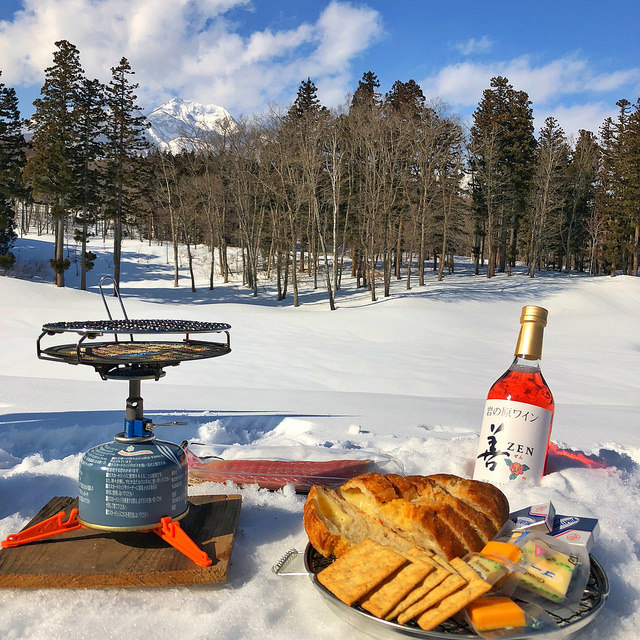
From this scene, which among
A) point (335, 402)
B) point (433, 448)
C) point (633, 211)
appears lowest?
point (335, 402)

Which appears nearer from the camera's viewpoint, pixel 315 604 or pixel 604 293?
pixel 315 604

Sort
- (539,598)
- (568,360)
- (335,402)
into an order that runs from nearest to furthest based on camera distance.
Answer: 1. (539,598)
2. (335,402)
3. (568,360)

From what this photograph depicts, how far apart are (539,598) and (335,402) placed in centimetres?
414

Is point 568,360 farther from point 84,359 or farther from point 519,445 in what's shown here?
point 84,359

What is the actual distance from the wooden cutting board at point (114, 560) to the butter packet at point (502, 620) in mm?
685

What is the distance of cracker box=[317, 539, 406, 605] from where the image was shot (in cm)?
125

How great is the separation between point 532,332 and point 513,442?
424mm

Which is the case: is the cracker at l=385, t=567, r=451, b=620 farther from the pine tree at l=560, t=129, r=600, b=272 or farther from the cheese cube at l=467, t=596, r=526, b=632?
the pine tree at l=560, t=129, r=600, b=272

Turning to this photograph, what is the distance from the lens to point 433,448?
2.92 meters

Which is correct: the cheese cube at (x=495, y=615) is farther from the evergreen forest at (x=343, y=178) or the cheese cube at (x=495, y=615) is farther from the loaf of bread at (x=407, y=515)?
the evergreen forest at (x=343, y=178)

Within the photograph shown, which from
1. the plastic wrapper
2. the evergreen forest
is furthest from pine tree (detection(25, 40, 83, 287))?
the plastic wrapper

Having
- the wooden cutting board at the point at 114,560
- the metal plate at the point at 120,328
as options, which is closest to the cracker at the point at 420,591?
the wooden cutting board at the point at 114,560

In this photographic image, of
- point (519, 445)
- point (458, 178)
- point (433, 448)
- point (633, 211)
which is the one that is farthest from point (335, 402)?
point (633, 211)

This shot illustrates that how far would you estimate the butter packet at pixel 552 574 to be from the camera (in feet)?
4.16
